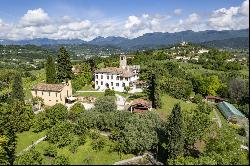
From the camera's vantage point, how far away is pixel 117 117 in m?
48.2

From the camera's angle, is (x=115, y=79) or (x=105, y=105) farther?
(x=115, y=79)

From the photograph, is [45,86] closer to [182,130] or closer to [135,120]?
[135,120]

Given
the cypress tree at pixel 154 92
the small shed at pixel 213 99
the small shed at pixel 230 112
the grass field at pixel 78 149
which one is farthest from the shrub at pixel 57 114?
the small shed at pixel 213 99

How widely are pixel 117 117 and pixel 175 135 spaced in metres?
12.8

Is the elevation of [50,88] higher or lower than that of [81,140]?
higher

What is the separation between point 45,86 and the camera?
62.7 meters

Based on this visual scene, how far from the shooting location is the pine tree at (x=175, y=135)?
36.8 m

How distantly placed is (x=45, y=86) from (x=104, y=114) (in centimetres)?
1841

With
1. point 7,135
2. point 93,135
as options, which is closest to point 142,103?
point 93,135

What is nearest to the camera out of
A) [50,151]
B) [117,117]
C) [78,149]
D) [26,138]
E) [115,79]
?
[50,151]

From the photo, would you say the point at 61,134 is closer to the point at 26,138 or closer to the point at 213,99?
the point at 26,138

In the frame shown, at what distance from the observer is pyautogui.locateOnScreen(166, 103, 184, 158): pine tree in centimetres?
3684

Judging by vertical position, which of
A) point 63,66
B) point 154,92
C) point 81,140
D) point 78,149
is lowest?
point 78,149

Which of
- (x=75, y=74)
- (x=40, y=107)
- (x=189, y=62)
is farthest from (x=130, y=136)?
(x=189, y=62)
